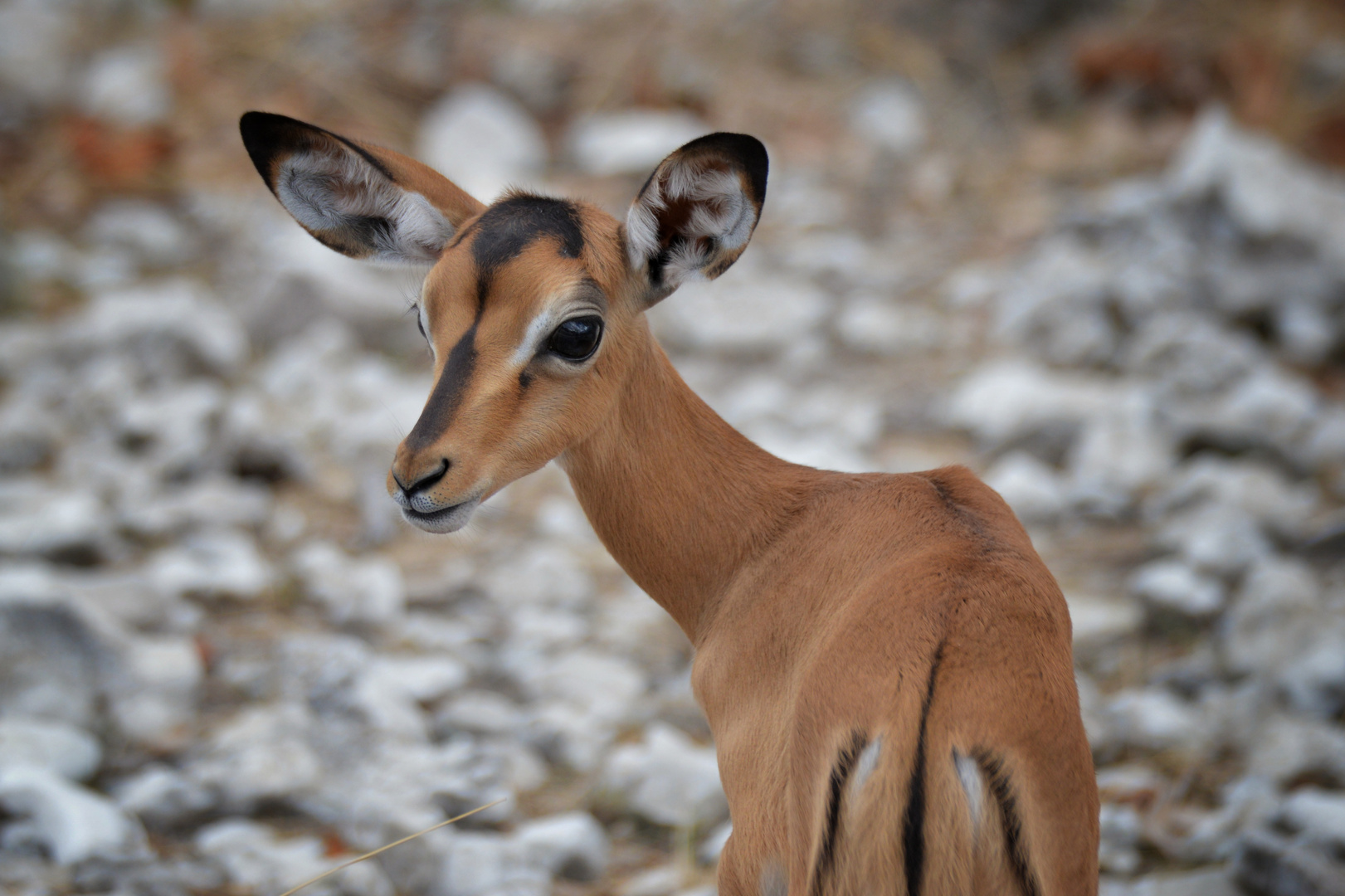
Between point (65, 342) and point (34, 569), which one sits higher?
point (65, 342)

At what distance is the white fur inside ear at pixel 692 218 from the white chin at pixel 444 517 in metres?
0.79

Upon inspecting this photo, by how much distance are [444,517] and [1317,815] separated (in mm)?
2764

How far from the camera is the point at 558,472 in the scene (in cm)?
631

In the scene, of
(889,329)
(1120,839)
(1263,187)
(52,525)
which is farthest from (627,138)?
(1120,839)

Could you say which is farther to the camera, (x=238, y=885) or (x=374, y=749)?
(x=374, y=749)

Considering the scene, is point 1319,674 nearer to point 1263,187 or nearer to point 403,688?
point 403,688

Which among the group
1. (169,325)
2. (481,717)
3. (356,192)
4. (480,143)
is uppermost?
(480,143)

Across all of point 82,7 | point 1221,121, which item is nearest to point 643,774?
point 1221,121

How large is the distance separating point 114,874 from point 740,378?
4609 mm

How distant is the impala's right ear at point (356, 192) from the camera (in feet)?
9.71

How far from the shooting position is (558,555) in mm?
5387

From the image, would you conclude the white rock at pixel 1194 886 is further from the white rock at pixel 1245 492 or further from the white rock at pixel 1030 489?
the white rock at pixel 1030 489

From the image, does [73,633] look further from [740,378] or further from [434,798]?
[740,378]

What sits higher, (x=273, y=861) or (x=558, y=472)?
(x=558, y=472)
